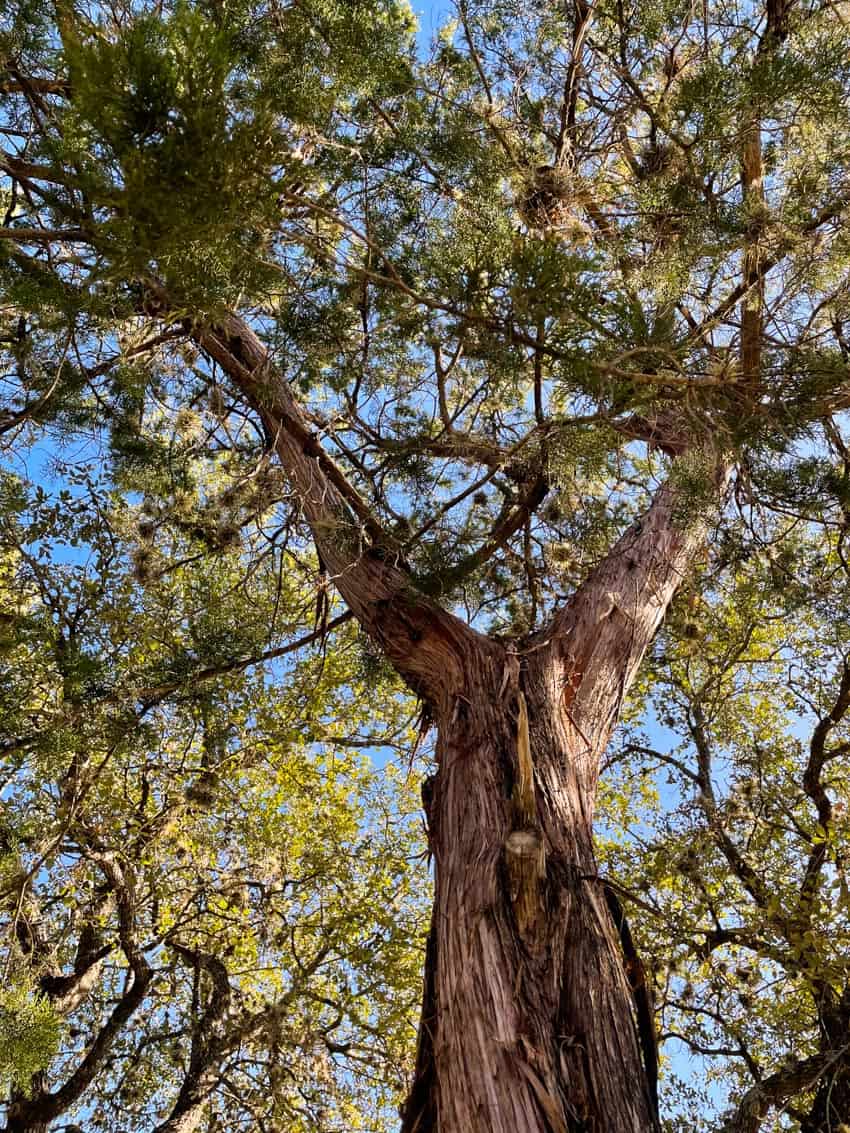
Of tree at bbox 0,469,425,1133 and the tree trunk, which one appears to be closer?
the tree trunk

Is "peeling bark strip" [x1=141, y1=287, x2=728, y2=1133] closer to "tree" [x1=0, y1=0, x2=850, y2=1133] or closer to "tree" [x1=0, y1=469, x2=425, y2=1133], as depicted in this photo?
"tree" [x1=0, y1=0, x2=850, y2=1133]

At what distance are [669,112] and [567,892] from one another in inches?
129

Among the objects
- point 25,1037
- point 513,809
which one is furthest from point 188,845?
point 513,809

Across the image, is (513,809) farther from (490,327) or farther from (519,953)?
(490,327)

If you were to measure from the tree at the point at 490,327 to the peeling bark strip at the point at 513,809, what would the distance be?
1 cm

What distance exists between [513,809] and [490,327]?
156 centimetres

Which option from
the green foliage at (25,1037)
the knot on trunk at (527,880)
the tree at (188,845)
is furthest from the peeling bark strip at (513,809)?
the green foliage at (25,1037)

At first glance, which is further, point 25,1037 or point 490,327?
point 25,1037

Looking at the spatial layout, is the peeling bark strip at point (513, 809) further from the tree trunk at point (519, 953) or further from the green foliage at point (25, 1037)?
the green foliage at point (25, 1037)

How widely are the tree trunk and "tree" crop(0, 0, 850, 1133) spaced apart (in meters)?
0.01

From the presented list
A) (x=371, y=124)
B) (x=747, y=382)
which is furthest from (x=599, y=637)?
(x=371, y=124)

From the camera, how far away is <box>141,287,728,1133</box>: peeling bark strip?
2412 millimetres

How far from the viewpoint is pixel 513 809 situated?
298 cm

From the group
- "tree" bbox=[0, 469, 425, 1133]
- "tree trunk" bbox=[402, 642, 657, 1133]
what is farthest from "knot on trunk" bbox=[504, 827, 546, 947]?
"tree" bbox=[0, 469, 425, 1133]
